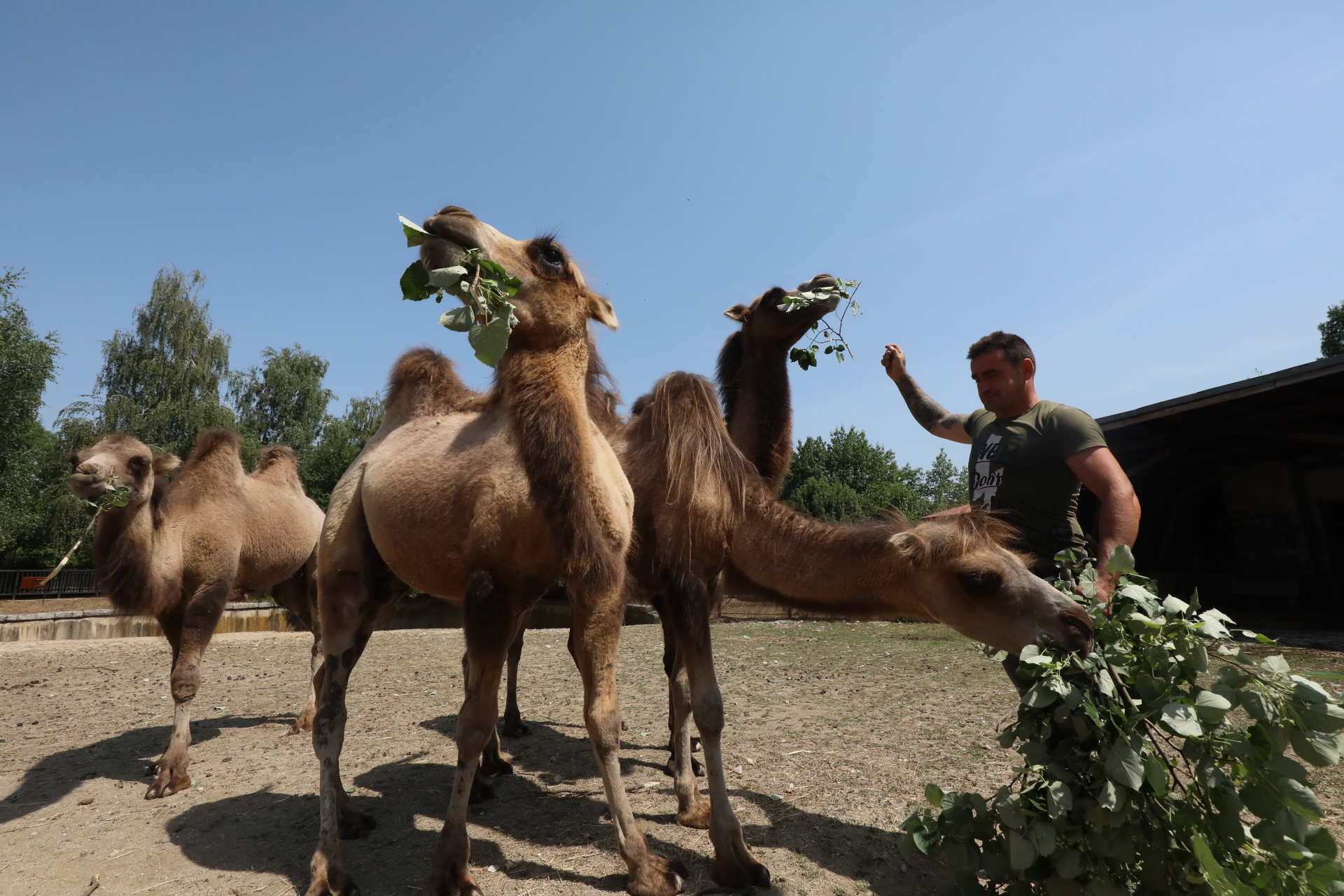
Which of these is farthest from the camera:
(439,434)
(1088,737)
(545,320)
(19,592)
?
(19,592)

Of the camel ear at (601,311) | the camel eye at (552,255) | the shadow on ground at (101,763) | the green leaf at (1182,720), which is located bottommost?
the shadow on ground at (101,763)

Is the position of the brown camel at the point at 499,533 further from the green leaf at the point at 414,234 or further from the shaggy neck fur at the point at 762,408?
the shaggy neck fur at the point at 762,408

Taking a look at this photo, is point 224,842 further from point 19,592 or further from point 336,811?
point 19,592

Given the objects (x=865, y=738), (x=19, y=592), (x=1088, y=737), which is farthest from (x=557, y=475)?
(x=19, y=592)

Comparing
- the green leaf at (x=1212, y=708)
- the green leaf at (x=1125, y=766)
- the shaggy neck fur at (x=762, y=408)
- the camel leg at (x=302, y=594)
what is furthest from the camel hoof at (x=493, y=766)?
the green leaf at (x=1212, y=708)

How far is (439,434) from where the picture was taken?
3645 mm

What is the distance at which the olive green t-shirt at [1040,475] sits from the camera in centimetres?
348

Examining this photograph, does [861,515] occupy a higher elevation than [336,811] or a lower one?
higher

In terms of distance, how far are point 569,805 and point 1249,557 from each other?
1631 cm

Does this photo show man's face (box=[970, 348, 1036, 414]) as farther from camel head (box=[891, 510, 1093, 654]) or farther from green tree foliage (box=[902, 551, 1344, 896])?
green tree foliage (box=[902, 551, 1344, 896])

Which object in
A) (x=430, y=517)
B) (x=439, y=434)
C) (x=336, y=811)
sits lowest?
(x=336, y=811)

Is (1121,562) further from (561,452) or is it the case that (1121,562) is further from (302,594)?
(302,594)

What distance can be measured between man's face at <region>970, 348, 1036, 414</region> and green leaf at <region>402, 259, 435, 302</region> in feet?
9.06

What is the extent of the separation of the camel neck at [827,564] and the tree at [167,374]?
101 ft
